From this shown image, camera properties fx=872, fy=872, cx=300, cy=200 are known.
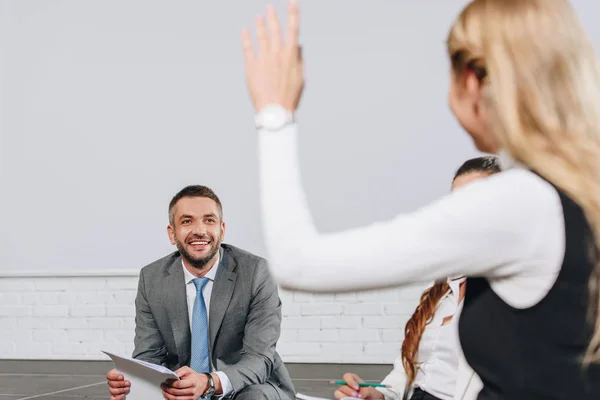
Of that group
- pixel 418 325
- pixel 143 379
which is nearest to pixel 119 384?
pixel 143 379

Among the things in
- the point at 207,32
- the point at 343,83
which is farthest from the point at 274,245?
the point at 207,32

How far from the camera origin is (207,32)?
5902 mm

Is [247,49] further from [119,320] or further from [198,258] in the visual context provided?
[119,320]

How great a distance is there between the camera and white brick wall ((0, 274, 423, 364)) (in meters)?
5.45

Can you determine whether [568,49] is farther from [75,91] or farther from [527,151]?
[75,91]

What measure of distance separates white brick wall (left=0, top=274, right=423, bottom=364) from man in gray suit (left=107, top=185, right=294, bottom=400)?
237 cm

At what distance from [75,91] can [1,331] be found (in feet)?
5.83

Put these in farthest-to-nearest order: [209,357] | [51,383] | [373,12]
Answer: [373,12] → [51,383] → [209,357]

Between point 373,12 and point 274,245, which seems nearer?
point 274,245

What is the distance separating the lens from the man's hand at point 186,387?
2482 mm

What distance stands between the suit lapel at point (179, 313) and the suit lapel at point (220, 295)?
9 centimetres

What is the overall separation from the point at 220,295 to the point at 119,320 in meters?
3.18

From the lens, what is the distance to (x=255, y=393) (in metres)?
2.80

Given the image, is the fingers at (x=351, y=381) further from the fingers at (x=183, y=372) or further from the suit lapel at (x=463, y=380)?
the fingers at (x=183, y=372)
